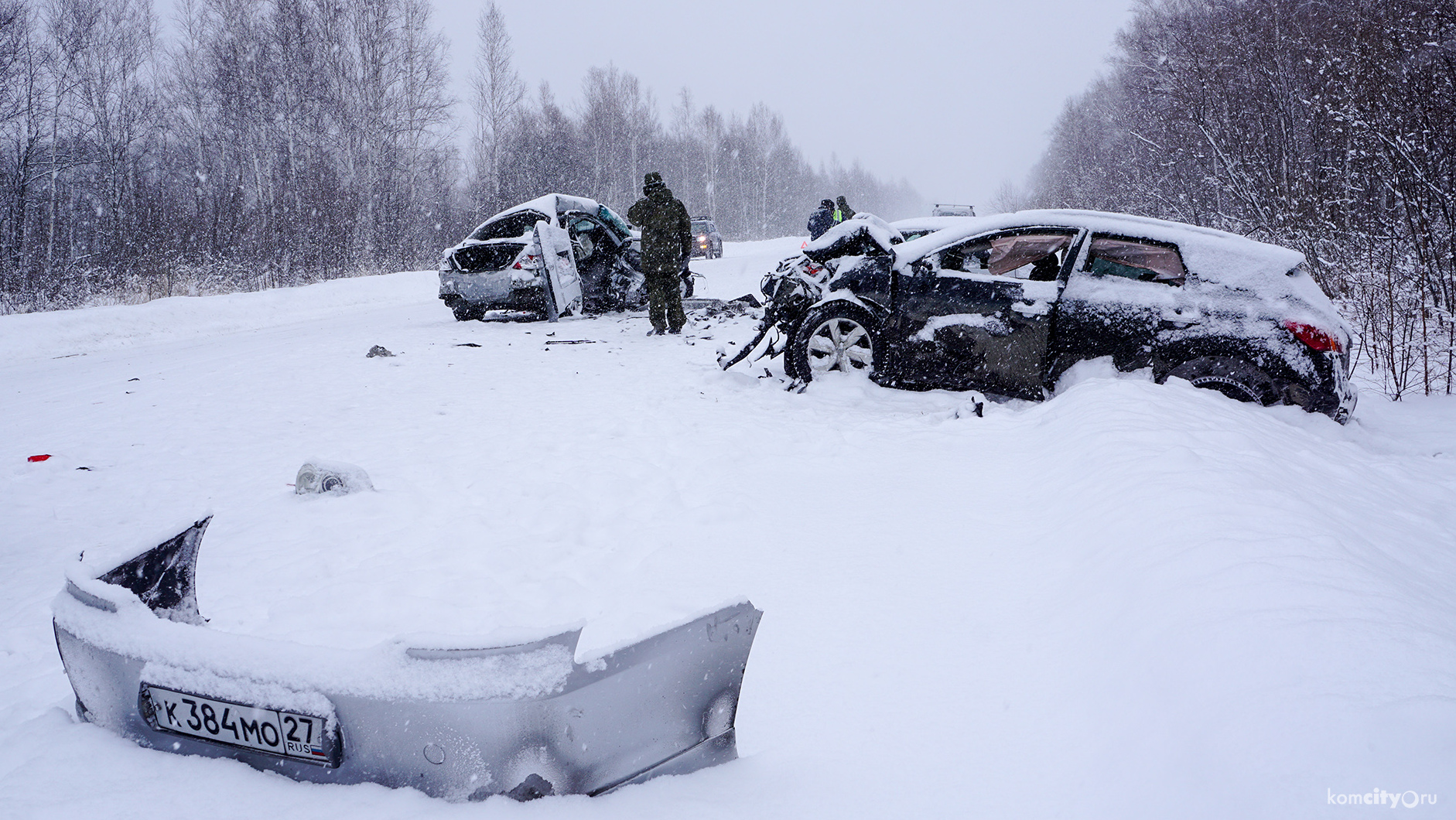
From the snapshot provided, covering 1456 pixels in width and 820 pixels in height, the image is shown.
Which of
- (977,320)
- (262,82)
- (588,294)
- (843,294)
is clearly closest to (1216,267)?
(977,320)

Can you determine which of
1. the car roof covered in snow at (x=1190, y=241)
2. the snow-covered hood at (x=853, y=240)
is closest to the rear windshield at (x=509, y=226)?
the snow-covered hood at (x=853, y=240)

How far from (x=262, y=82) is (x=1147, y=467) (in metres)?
33.9

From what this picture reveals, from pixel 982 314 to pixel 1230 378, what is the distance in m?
1.71

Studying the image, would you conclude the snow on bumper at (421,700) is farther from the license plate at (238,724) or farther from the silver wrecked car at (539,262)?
the silver wrecked car at (539,262)

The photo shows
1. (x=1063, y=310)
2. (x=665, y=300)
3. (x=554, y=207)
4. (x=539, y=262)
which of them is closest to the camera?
(x=1063, y=310)

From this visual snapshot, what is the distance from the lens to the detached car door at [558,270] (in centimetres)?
995

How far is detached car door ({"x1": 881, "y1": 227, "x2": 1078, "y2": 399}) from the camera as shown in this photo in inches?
217

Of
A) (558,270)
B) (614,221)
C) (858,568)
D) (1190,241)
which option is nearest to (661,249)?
(558,270)

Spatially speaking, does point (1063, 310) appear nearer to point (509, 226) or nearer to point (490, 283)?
point (490, 283)

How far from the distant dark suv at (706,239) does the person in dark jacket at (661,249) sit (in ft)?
50.2

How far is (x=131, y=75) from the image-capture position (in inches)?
1046

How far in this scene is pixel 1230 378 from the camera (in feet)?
16.5

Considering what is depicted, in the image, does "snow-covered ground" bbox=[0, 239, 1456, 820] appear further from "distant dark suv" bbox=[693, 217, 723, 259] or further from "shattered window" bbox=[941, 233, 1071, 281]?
"distant dark suv" bbox=[693, 217, 723, 259]

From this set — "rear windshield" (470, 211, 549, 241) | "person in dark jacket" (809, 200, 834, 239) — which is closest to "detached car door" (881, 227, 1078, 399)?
"rear windshield" (470, 211, 549, 241)
